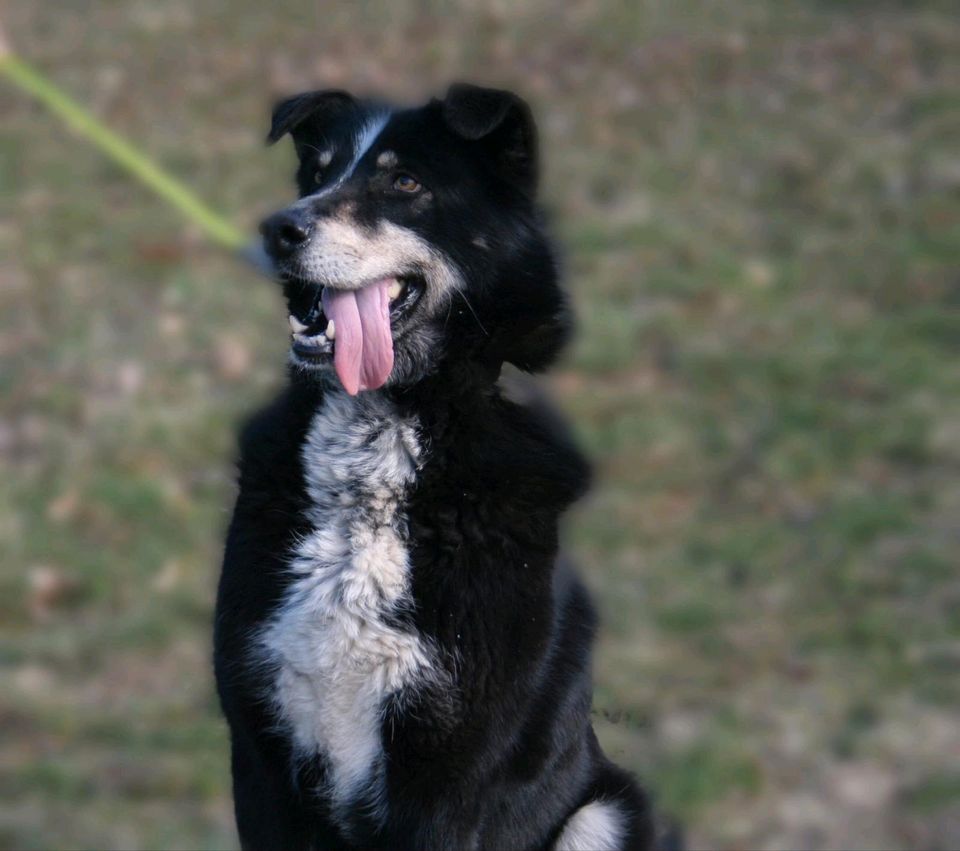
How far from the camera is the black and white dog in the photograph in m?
3.04

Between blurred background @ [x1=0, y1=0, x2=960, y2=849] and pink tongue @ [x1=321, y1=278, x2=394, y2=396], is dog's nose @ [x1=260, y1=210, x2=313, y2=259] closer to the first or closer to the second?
→ pink tongue @ [x1=321, y1=278, x2=394, y2=396]

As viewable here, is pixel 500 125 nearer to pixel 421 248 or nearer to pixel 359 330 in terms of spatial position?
pixel 421 248

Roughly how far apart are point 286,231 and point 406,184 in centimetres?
32

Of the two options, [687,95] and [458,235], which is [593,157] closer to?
[687,95]

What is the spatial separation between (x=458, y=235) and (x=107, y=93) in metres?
7.19

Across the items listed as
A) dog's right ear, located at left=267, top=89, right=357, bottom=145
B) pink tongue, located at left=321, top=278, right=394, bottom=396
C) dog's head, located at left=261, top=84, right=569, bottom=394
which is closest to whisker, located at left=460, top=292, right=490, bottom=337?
dog's head, located at left=261, top=84, right=569, bottom=394

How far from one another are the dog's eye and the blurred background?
16.2 inches

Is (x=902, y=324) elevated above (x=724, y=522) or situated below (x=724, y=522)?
above

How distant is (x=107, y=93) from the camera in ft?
31.9

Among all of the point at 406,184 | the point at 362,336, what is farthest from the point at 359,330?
the point at 406,184

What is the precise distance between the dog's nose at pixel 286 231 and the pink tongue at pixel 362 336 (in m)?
0.15

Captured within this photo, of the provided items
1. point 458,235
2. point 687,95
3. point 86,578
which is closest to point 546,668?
point 458,235

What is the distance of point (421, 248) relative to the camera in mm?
3207

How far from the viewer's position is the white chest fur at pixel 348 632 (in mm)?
3047
